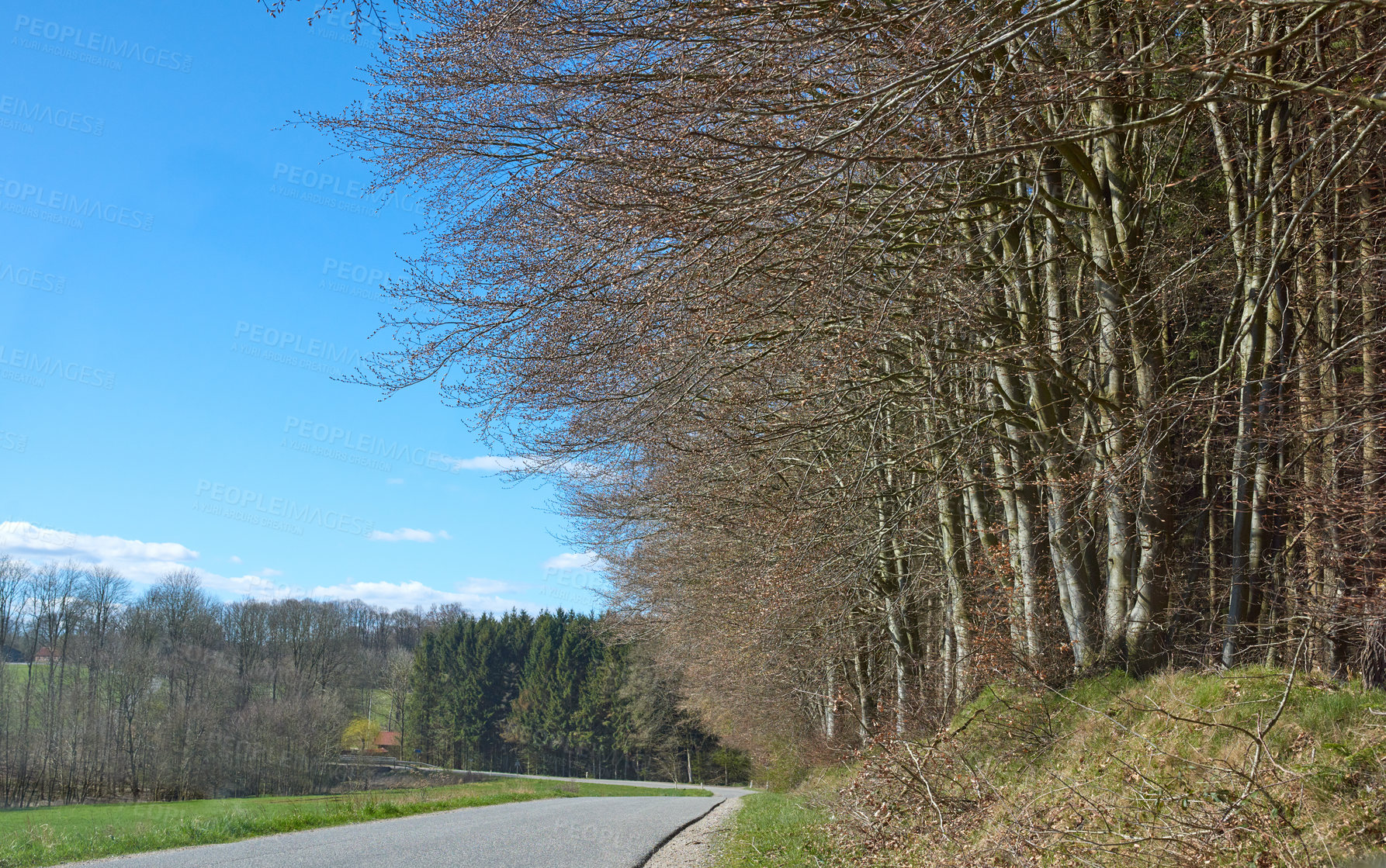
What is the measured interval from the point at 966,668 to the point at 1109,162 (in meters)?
6.58

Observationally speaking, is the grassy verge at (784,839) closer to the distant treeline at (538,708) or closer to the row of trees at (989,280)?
the row of trees at (989,280)

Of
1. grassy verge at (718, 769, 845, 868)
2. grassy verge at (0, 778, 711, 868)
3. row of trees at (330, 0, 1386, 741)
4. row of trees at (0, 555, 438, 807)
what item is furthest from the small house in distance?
row of trees at (330, 0, 1386, 741)

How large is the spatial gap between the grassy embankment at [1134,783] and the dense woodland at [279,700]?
32.9 meters

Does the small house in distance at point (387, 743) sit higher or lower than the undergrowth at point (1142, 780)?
lower

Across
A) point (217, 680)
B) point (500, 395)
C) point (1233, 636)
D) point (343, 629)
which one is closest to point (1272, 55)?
point (1233, 636)

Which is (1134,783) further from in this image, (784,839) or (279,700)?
(279,700)

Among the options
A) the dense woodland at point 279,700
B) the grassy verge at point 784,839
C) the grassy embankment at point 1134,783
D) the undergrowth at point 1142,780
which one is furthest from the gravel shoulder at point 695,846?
the dense woodland at point 279,700

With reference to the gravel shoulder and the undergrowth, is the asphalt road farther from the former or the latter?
the undergrowth

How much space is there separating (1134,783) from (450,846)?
29.6ft

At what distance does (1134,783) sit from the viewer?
6016mm

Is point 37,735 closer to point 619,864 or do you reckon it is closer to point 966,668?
point 619,864

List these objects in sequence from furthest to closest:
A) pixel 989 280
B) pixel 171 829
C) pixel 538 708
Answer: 1. pixel 538 708
2. pixel 171 829
3. pixel 989 280

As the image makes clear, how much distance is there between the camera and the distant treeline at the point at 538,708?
70438 millimetres

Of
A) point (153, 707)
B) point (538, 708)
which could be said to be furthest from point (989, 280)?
point (538, 708)
